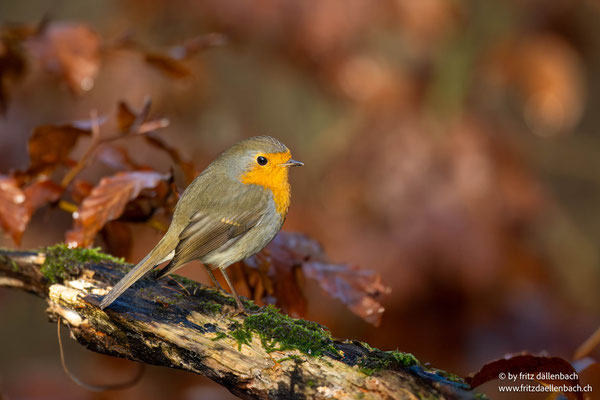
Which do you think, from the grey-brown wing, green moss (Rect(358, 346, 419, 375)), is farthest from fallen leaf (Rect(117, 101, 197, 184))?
green moss (Rect(358, 346, 419, 375))

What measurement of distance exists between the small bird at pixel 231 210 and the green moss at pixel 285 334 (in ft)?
0.57

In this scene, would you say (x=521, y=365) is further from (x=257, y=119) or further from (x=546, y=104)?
(x=257, y=119)

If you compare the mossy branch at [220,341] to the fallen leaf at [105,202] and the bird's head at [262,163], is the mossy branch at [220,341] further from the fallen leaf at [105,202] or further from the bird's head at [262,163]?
the bird's head at [262,163]

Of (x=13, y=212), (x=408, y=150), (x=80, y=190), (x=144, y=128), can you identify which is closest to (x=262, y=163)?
(x=144, y=128)

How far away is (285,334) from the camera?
6.36 ft

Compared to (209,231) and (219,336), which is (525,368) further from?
(209,231)

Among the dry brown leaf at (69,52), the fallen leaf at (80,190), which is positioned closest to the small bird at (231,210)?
the fallen leaf at (80,190)

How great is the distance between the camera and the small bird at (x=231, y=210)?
2.31 metres

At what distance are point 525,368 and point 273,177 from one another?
1209 millimetres

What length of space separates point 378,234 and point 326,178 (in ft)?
2.89

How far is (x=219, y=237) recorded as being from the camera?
2.33m

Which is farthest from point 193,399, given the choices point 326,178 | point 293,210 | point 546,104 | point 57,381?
point 546,104

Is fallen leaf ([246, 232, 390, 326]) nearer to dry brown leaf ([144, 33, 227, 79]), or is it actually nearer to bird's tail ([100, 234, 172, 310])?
bird's tail ([100, 234, 172, 310])

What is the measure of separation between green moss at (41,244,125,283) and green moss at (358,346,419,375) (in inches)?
40.8
